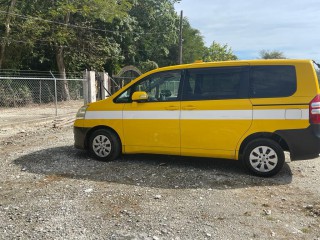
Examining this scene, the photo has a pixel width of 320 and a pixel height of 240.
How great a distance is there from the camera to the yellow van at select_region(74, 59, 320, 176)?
5457mm

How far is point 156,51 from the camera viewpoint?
32969 mm

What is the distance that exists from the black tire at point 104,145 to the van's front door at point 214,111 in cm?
134

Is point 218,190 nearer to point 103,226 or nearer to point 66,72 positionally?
point 103,226

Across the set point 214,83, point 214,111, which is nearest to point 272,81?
point 214,83

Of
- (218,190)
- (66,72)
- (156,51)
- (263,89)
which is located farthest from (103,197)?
(156,51)

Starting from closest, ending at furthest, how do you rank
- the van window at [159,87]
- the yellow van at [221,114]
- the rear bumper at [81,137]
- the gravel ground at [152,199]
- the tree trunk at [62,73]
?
the gravel ground at [152,199] < the yellow van at [221,114] < the van window at [159,87] < the rear bumper at [81,137] < the tree trunk at [62,73]

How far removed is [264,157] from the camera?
5664 millimetres

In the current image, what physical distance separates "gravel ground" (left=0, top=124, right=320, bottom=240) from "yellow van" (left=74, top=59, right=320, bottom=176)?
0.42 meters

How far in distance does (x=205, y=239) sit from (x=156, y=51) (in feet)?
99.7

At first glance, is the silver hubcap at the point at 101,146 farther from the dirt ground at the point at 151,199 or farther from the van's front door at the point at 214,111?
the van's front door at the point at 214,111

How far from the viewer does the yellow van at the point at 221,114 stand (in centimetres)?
546

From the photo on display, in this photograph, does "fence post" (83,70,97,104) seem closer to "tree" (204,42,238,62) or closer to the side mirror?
the side mirror

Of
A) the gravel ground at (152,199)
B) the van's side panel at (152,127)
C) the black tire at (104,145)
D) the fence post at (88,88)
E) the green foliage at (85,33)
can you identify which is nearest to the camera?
the gravel ground at (152,199)

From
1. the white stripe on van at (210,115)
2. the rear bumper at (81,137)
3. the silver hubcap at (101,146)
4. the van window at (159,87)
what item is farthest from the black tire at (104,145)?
the van window at (159,87)
